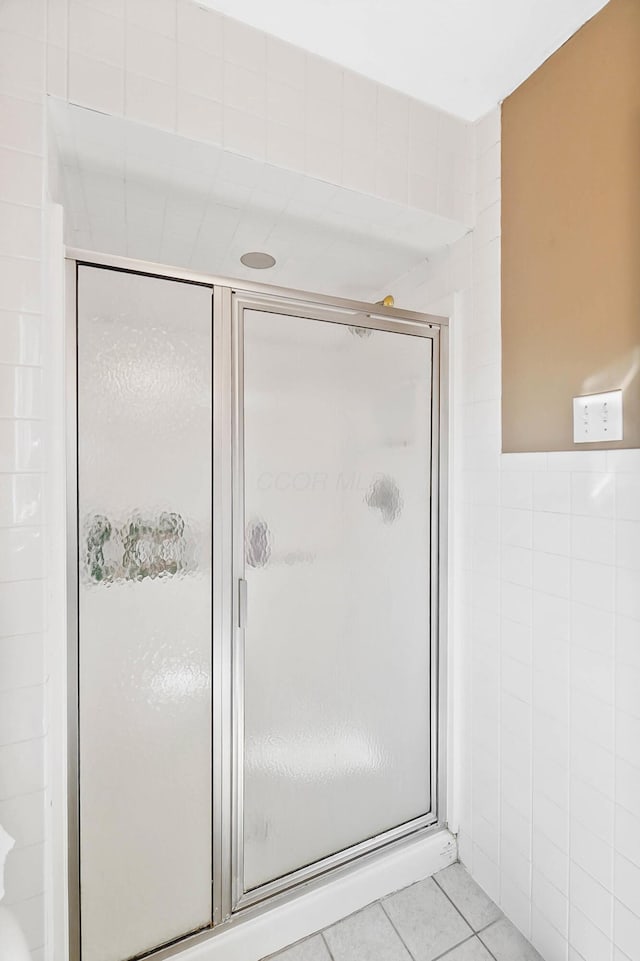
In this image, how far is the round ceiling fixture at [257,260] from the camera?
1.76 metres

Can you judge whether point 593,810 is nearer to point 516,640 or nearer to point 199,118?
point 516,640

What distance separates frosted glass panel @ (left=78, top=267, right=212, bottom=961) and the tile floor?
1.25 ft

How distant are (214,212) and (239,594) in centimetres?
119

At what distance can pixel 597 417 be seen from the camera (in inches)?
43.9

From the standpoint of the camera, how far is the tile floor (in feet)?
4.13

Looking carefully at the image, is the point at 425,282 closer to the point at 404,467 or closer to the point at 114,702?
the point at 404,467

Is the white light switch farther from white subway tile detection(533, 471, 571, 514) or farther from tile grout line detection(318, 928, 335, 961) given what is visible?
tile grout line detection(318, 928, 335, 961)

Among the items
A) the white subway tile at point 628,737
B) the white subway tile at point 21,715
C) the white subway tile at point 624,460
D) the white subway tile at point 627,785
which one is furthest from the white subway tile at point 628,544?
the white subway tile at point 21,715

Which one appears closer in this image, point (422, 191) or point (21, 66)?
point (21, 66)

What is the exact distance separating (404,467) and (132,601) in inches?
36.2

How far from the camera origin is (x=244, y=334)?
1289 millimetres

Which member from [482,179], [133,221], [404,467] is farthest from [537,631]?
[133,221]

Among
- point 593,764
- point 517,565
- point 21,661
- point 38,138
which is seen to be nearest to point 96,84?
point 38,138

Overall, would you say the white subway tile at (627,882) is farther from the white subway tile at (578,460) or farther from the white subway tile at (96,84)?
the white subway tile at (96,84)
